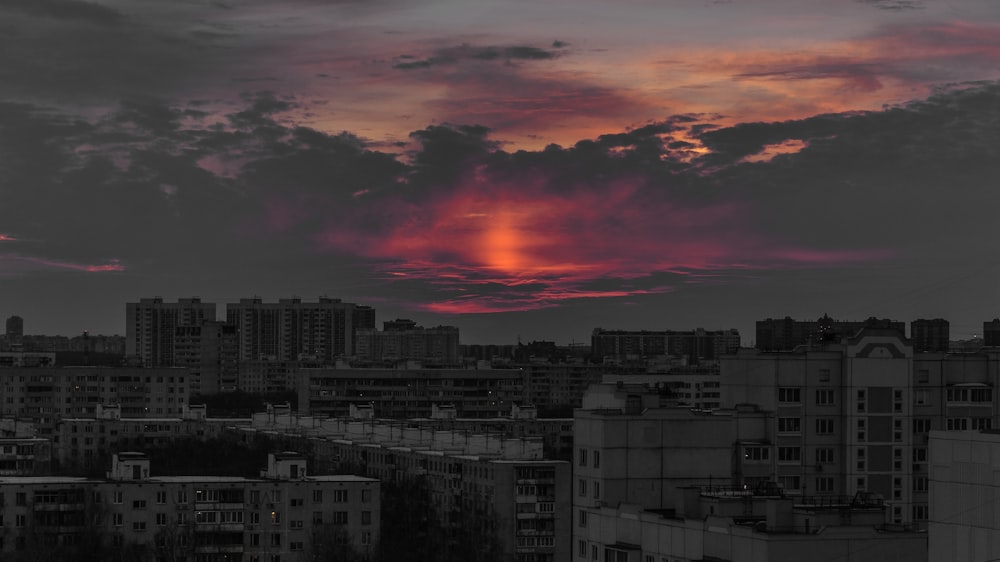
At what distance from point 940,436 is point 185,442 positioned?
353 feet

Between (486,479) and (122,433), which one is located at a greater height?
(486,479)

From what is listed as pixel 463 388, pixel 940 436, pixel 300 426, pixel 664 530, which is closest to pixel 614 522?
pixel 664 530

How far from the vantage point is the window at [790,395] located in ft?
238

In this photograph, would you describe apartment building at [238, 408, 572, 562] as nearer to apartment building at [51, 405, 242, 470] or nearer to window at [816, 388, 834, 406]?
window at [816, 388, 834, 406]

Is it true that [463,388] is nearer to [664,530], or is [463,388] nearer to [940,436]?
[664,530]

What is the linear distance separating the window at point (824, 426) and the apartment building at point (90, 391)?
10610 centimetres

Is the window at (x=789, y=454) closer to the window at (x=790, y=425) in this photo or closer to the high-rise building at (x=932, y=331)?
the window at (x=790, y=425)

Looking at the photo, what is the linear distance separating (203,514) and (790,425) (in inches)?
1083

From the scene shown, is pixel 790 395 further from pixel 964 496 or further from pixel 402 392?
pixel 402 392

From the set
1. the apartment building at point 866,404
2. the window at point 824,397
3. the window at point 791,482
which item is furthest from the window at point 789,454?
the window at point 824,397

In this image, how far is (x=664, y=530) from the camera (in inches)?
1849

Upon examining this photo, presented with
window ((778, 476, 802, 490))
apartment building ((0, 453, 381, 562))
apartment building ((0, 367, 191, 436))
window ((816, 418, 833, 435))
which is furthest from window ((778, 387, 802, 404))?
apartment building ((0, 367, 191, 436))

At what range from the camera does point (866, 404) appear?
244 ft

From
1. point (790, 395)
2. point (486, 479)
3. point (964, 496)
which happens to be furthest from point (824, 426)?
point (964, 496)
